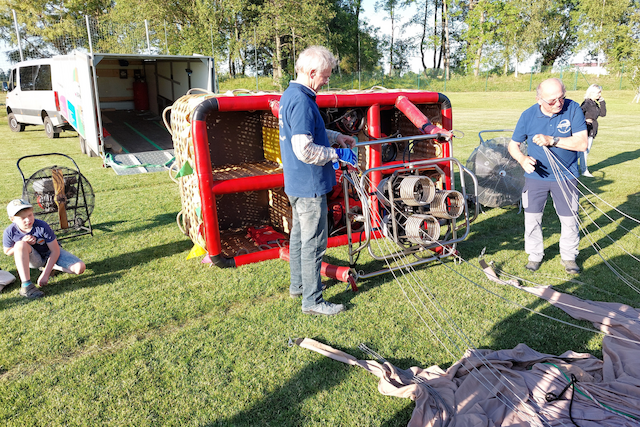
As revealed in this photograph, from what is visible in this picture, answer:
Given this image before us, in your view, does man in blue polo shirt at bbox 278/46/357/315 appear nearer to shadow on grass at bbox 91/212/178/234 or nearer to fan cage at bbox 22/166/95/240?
shadow on grass at bbox 91/212/178/234

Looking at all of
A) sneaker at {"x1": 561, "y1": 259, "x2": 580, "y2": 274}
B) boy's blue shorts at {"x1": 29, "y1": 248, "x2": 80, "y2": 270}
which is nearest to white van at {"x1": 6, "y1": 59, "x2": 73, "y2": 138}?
boy's blue shorts at {"x1": 29, "y1": 248, "x2": 80, "y2": 270}

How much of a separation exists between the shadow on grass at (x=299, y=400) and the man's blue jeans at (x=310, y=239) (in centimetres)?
68

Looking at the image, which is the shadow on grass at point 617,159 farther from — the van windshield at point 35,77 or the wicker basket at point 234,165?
the van windshield at point 35,77

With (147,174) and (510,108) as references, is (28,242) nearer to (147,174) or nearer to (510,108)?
(147,174)

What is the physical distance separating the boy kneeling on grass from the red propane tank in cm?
1068

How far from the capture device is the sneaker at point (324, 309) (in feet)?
12.1

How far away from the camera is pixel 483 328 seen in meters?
3.45

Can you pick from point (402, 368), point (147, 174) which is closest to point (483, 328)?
point (402, 368)

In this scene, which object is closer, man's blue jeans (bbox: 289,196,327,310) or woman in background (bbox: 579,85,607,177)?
man's blue jeans (bbox: 289,196,327,310)

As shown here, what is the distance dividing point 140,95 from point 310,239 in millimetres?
12230

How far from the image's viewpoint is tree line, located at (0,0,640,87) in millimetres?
33062

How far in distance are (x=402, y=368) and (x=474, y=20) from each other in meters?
42.3

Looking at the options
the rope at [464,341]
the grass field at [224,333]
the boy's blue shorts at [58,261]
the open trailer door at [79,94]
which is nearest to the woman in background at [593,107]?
the grass field at [224,333]

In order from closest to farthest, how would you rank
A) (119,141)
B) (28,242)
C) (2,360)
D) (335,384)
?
(335,384) → (2,360) → (28,242) → (119,141)
